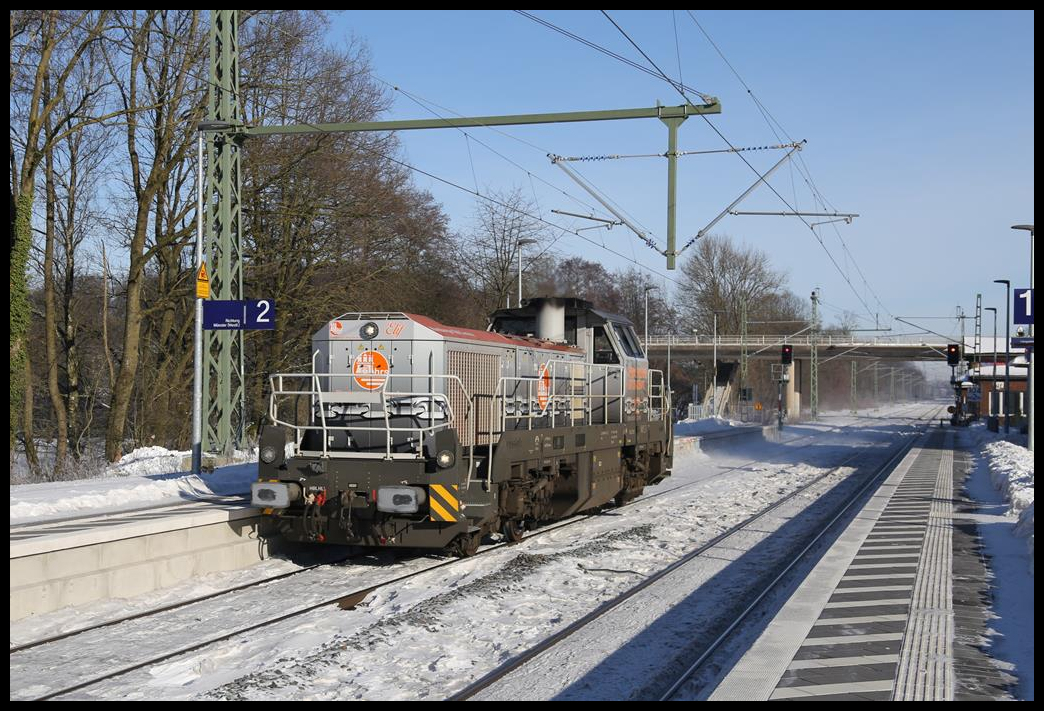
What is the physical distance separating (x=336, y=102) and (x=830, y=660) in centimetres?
2335

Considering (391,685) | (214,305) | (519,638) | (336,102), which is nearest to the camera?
(391,685)

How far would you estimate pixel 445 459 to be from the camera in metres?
9.52

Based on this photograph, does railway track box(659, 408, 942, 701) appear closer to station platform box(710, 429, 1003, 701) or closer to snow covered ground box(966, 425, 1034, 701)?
station platform box(710, 429, 1003, 701)

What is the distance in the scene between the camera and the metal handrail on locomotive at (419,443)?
9.68 metres

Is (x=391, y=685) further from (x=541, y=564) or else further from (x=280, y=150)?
(x=280, y=150)

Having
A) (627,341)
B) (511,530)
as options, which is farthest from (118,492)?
(627,341)

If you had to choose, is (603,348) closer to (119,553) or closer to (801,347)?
(119,553)

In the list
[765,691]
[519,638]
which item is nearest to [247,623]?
[519,638]

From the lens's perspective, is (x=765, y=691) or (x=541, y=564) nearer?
(x=765, y=691)

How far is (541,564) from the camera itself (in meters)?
10.3

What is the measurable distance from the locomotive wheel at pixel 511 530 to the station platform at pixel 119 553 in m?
2.93

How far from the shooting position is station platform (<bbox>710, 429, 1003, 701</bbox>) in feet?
18.6

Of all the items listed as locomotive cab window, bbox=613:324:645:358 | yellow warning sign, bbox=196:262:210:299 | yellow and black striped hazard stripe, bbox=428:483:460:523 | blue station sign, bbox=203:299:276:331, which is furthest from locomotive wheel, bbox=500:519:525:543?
yellow warning sign, bbox=196:262:210:299

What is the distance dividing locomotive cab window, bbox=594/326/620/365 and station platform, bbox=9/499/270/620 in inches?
251
